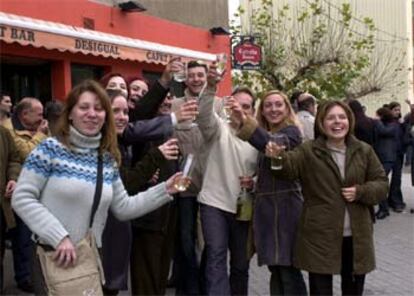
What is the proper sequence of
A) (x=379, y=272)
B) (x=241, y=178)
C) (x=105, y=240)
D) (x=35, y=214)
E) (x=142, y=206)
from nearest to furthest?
1. (x=35, y=214)
2. (x=142, y=206)
3. (x=105, y=240)
4. (x=241, y=178)
5. (x=379, y=272)

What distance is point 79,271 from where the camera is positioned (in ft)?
10.6

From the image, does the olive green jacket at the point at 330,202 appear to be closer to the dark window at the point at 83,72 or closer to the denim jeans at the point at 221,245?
the denim jeans at the point at 221,245

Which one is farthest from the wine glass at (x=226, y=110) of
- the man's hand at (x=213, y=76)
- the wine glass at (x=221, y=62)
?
the wine glass at (x=221, y=62)

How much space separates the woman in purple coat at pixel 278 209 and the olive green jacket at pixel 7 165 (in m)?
2.11

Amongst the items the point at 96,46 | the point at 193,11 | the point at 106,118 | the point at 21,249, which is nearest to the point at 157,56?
the point at 96,46

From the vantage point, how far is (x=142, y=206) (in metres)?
3.72

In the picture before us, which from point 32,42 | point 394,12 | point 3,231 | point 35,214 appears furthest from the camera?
point 394,12

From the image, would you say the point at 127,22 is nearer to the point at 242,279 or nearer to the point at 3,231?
the point at 3,231

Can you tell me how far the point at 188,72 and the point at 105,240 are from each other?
5.15ft

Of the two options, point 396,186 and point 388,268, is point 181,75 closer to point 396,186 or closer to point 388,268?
point 388,268

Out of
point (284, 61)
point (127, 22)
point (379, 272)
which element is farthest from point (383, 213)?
point (284, 61)

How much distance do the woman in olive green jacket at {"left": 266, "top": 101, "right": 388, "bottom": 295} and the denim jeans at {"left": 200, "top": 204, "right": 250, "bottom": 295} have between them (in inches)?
20.4

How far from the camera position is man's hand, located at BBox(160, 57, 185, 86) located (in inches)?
187

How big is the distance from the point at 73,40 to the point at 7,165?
4.33 meters
